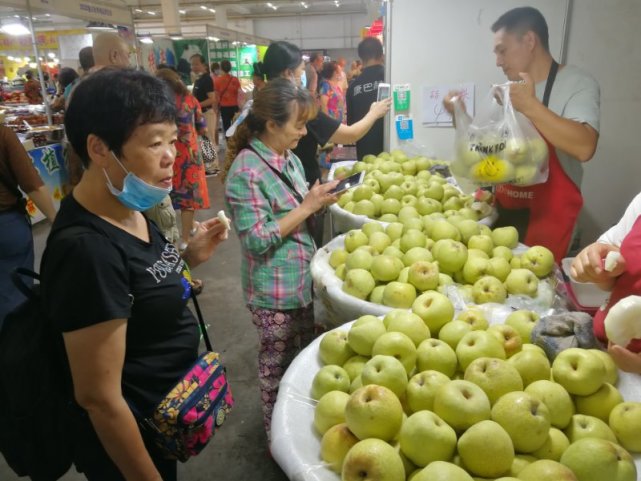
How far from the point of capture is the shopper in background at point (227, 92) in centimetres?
1026

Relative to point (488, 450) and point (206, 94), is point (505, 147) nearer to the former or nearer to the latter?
point (488, 450)

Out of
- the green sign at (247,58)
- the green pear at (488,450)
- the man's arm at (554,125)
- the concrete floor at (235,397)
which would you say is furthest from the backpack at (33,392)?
the green sign at (247,58)

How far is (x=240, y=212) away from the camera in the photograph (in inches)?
80.3

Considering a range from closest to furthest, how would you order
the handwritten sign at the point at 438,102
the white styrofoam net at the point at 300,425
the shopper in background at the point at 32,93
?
the white styrofoam net at the point at 300,425 → the handwritten sign at the point at 438,102 → the shopper in background at the point at 32,93

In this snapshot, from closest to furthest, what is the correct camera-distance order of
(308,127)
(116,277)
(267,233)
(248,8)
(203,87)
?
(116,277) < (267,233) < (308,127) < (203,87) < (248,8)

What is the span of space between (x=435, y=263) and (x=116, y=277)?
119 cm

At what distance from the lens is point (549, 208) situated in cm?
227

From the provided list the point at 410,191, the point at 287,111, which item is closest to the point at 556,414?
the point at 287,111

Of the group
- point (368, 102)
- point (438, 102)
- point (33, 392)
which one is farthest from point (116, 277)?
point (368, 102)

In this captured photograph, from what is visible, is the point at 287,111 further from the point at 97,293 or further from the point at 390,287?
the point at 97,293

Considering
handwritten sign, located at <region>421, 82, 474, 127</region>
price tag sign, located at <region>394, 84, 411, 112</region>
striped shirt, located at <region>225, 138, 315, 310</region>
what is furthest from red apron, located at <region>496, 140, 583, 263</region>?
price tag sign, located at <region>394, 84, 411, 112</region>

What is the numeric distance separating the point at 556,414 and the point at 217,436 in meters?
2.12

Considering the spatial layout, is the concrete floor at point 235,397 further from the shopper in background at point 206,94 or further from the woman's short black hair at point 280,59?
the shopper in background at point 206,94

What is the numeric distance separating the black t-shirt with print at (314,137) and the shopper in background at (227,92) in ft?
24.8
